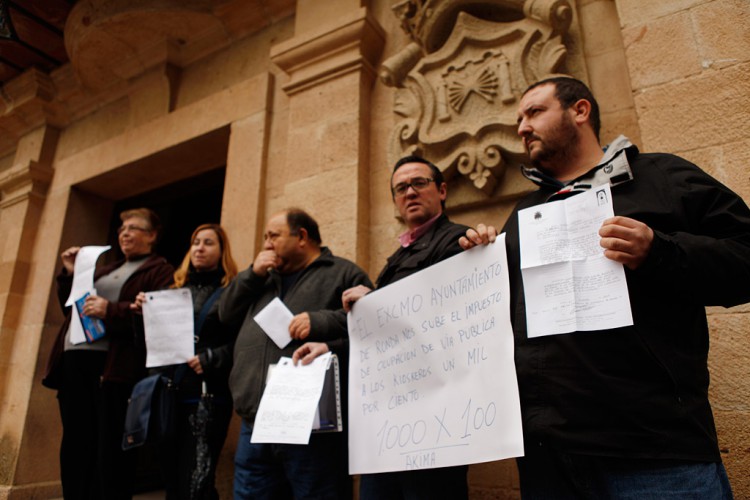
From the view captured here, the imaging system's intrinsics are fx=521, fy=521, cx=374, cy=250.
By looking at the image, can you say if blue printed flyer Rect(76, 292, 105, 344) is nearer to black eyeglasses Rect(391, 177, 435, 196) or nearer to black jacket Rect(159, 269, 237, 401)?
black jacket Rect(159, 269, 237, 401)

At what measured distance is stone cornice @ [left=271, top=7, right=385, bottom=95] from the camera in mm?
3375

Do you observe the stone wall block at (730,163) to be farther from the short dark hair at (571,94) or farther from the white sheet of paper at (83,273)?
the white sheet of paper at (83,273)

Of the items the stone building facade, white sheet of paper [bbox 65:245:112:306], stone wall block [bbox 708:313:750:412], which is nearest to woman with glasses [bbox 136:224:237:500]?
white sheet of paper [bbox 65:245:112:306]

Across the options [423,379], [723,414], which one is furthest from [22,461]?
[723,414]

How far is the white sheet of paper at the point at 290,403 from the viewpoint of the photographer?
5.58 feet

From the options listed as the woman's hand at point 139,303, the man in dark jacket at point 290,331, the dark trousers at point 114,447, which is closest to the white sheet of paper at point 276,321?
the man in dark jacket at point 290,331

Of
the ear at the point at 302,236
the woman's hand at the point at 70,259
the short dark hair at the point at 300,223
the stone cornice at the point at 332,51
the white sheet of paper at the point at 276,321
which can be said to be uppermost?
the stone cornice at the point at 332,51

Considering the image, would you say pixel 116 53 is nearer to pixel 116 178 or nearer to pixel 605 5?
pixel 116 178

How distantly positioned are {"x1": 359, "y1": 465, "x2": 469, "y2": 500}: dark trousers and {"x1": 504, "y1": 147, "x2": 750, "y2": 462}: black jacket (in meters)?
0.44

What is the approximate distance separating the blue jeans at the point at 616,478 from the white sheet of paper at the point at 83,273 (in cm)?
250

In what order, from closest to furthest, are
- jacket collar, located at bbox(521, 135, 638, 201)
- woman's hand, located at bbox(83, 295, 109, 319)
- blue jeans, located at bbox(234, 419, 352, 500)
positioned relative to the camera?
jacket collar, located at bbox(521, 135, 638, 201) < blue jeans, located at bbox(234, 419, 352, 500) < woman's hand, located at bbox(83, 295, 109, 319)

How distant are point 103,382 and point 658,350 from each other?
101 inches

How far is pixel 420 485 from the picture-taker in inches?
60.0

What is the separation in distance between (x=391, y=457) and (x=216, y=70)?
160 inches
